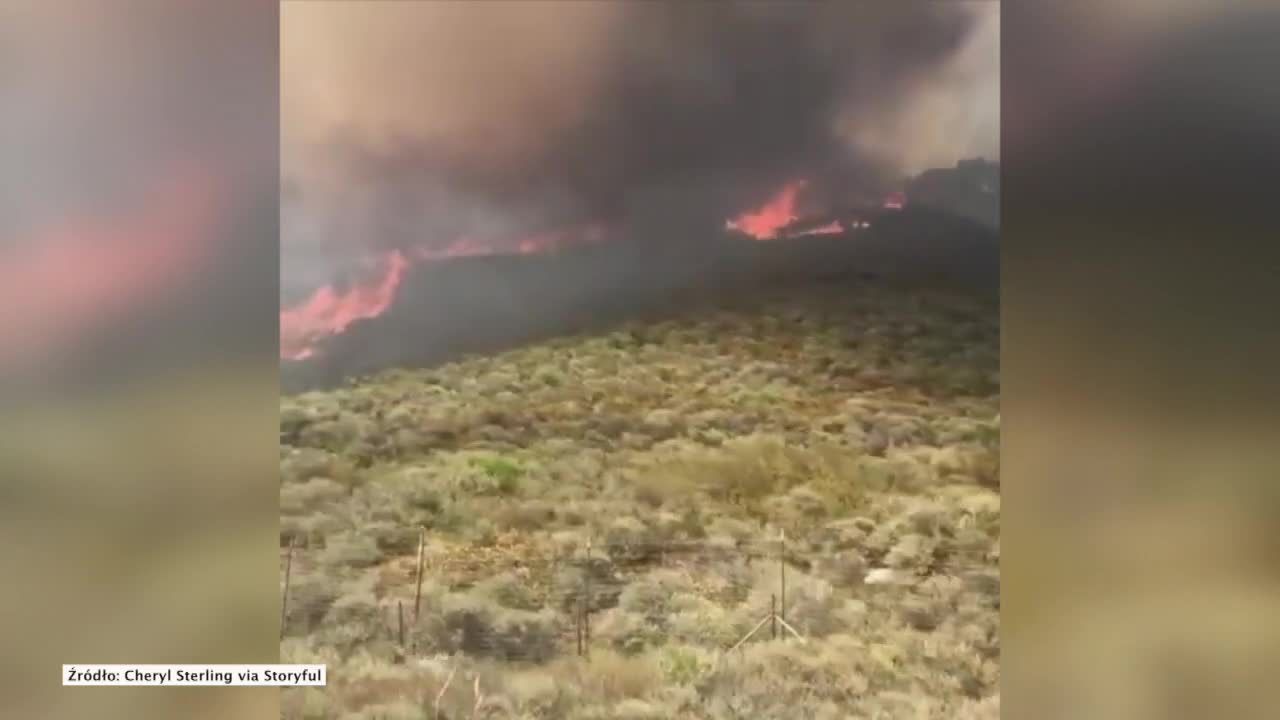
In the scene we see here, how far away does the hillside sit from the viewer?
0.97 metres

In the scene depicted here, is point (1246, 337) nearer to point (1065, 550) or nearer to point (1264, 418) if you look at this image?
point (1264, 418)

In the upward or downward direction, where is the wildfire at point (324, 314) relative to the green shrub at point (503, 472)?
upward

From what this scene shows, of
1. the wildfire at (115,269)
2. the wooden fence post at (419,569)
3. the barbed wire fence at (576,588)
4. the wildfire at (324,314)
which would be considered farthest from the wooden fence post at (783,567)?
the wildfire at (115,269)

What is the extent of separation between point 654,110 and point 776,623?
0.56m

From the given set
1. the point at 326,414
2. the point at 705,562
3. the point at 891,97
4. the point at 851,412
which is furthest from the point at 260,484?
the point at 891,97

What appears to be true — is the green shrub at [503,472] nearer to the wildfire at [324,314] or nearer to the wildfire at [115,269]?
the wildfire at [324,314]

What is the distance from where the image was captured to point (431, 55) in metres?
0.98

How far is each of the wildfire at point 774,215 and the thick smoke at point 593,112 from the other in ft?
0.04

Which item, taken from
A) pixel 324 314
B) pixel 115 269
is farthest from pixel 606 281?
pixel 115 269

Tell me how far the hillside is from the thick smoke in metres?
0.13

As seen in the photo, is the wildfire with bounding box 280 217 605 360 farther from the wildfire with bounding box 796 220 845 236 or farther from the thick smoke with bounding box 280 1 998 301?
the wildfire with bounding box 796 220 845 236

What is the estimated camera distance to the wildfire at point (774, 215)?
98cm

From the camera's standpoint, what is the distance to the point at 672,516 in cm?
98

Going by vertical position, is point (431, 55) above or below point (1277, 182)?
above
